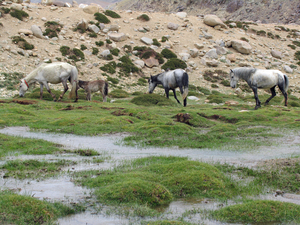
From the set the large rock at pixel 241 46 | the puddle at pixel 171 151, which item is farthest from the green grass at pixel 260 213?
the large rock at pixel 241 46

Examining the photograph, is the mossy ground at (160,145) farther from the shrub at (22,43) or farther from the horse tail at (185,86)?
the shrub at (22,43)

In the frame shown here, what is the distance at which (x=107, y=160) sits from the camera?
9727 millimetres

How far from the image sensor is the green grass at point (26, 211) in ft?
16.2

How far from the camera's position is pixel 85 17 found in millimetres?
51000

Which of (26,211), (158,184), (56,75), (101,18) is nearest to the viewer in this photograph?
(26,211)

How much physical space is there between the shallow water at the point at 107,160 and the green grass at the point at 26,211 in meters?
0.22

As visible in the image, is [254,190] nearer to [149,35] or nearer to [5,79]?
[5,79]

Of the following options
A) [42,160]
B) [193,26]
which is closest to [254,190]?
[42,160]

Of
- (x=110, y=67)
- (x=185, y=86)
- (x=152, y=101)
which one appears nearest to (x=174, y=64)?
(x=110, y=67)

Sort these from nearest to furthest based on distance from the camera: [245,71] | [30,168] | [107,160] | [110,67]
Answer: [30,168] < [107,160] < [245,71] < [110,67]

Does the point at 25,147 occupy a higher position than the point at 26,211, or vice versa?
the point at 26,211

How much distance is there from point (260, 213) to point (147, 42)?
4722cm

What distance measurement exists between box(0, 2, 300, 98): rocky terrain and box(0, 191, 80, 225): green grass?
93.4ft

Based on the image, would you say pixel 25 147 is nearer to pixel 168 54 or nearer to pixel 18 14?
pixel 18 14
